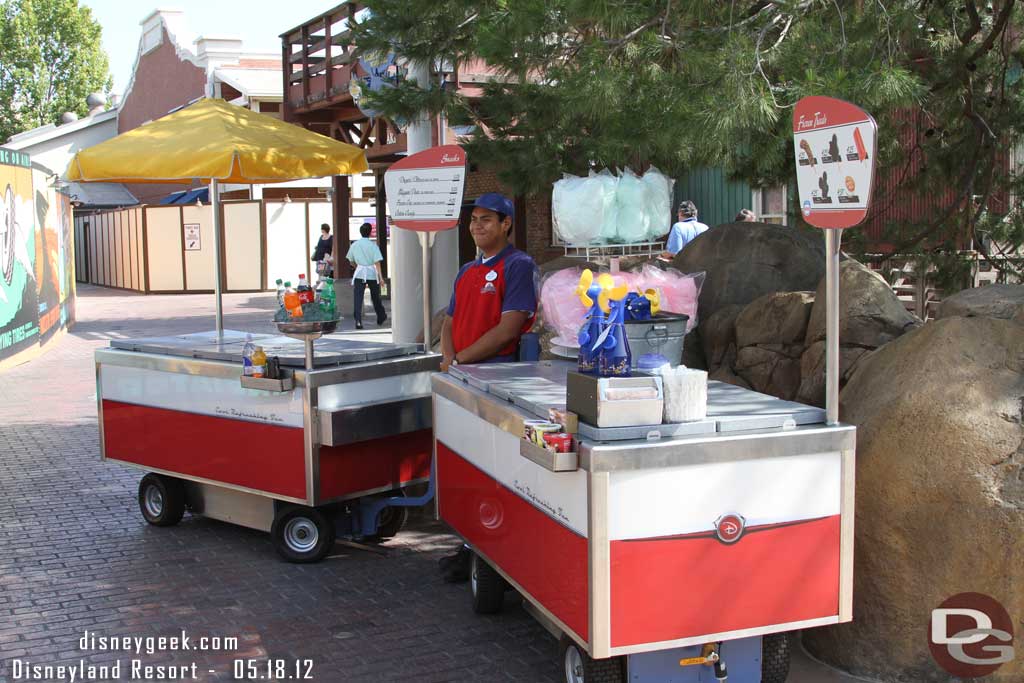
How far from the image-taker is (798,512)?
411 cm

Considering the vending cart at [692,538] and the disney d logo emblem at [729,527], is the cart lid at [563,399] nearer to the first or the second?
the vending cart at [692,538]

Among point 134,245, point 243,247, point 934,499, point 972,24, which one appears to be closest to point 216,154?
A: point 934,499

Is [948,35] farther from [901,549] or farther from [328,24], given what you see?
[328,24]

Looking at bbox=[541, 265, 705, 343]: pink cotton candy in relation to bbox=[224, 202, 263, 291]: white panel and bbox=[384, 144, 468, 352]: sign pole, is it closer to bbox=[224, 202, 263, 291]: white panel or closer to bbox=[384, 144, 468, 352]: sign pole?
bbox=[384, 144, 468, 352]: sign pole

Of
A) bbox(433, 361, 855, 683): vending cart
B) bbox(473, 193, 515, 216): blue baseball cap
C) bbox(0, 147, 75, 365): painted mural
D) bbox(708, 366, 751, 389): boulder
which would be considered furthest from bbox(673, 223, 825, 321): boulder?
bbox(0, 147, 75, 365): painted mural

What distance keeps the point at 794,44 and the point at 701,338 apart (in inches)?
82.2

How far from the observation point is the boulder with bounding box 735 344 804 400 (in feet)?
22.1

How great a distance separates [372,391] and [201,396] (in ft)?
3.76

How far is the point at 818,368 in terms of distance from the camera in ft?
21.0

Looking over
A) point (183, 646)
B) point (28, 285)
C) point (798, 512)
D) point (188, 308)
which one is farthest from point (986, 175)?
point (188, 308)

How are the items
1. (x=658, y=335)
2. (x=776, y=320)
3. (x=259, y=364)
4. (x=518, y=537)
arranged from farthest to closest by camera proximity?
1. (x=776, y=320)
2. (x=259, y=364)
3. (x=658, y=335)
4. (x=518, y=537)

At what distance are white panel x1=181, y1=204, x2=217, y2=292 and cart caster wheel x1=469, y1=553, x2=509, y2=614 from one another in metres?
26.0

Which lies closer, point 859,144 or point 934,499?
point 859,144

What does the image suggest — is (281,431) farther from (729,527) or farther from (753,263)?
(753,263)
